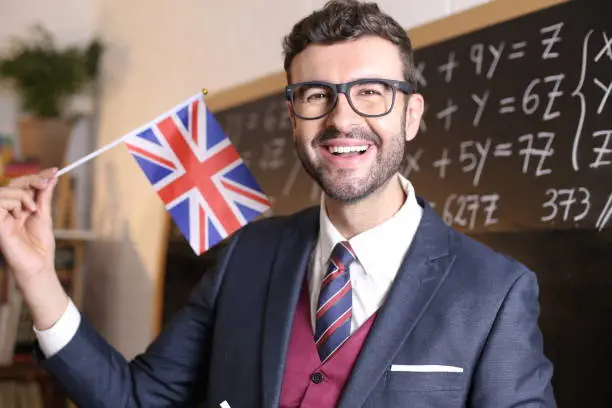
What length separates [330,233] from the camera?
55.3 inches

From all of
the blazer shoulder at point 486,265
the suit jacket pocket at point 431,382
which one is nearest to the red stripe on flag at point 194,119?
the blazer shoulder at point 486,265

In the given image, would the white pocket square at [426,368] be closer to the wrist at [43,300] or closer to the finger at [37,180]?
the wrist at [43,300]

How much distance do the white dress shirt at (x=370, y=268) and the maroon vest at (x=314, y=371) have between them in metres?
0.04

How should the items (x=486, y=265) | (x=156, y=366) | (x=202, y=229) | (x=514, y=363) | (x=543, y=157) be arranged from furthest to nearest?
(x=202, y=229) → (x=543, y=157) → (x=156, y=366) → (x=486, y=265) → (x=514, y=363)

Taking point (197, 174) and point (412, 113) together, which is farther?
point (197, 174)

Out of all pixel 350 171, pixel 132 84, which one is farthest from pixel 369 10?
pixel 132 84

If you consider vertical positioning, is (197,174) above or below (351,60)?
below

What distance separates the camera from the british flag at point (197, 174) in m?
1.70

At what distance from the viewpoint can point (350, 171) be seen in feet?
4.28

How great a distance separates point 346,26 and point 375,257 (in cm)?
42

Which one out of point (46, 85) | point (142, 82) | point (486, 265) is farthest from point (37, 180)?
point (46, 85)

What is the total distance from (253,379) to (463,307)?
403 mm

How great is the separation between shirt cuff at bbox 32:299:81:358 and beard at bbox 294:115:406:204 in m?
0.54

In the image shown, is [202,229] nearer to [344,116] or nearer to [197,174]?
[197,174]
